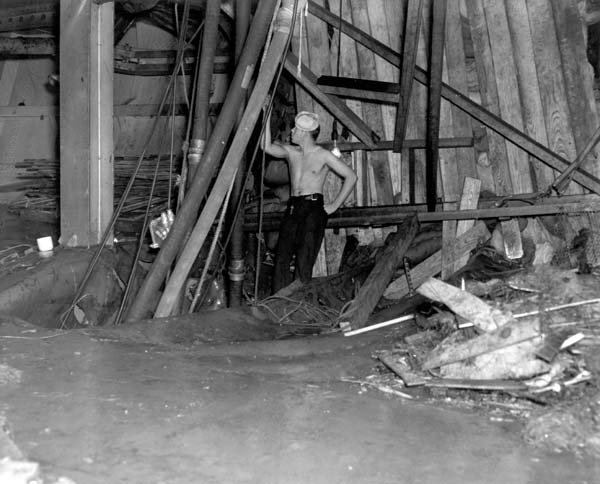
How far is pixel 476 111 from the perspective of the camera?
7426 millimetres

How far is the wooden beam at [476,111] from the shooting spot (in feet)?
23.5

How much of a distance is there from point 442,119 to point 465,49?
84cm

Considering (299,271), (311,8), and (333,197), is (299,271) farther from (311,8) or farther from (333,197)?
(311,8)

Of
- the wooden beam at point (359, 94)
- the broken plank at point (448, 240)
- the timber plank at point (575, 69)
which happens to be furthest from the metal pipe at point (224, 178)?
the timber plank at point (575, 69)

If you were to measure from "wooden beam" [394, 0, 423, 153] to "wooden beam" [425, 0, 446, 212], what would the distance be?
25cm

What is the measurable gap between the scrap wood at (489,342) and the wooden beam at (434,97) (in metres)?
3.53

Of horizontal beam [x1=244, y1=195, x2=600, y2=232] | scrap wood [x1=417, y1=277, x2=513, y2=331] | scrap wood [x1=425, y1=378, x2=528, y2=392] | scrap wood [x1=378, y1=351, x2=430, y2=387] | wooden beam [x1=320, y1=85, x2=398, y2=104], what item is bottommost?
scrap wood [x1=378, y1=351, x2=430, y2=387]

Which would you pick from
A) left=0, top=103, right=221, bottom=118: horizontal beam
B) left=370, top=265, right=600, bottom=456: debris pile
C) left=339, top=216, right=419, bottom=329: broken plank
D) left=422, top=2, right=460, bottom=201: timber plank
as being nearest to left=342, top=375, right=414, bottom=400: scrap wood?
left=370, top=265, right=600, bottom=456: debris pile

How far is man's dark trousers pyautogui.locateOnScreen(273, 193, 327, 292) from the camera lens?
7.36 meters

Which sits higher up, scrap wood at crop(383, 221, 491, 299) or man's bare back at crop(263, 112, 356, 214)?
man's bare back at crop(263, 112, 356, 214)

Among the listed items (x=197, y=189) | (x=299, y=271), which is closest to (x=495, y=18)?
(x=299, y=271)

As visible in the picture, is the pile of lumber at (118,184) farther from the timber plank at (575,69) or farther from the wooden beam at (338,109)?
the timber plank at (575,69)

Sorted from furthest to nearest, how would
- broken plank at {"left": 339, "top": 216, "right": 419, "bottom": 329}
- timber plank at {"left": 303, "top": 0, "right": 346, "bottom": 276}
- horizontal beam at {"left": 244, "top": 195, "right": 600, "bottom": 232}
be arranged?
1. timber plank at {"left": 303, "top": 0, "right": 346, "bottom": 276}
2. horizontal beam at {"left": 244, "top": 195, "right": 600, "bottom": 232}
3. broken plank at {"left": 339, "top": 216, "right": 419, "bottom": 329}

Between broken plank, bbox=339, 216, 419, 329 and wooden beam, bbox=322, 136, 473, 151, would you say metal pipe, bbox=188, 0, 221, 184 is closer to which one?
broken plank, bbox=339, 216, 419, 329
